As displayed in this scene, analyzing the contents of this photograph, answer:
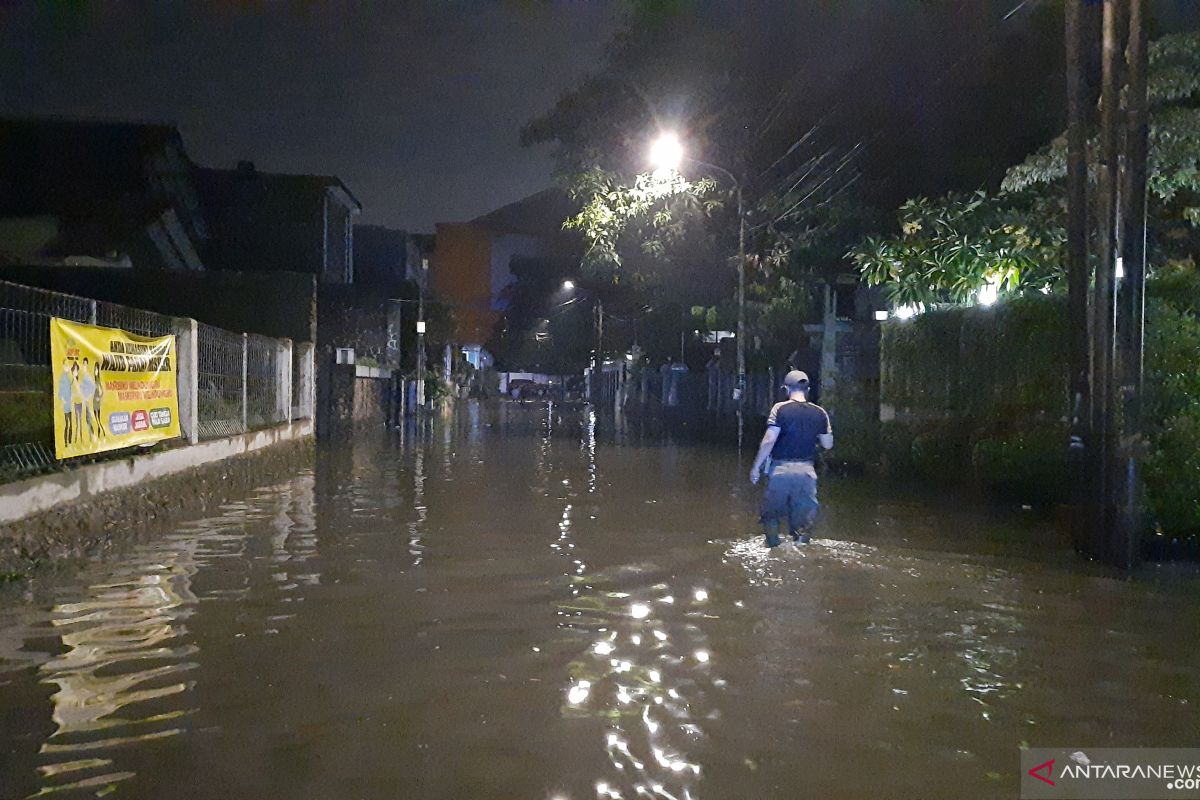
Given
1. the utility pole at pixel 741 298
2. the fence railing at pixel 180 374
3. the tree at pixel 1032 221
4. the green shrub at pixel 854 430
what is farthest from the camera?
the utility pole at pixel 741 298

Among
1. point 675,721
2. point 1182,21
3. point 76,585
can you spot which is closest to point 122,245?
point 76,585

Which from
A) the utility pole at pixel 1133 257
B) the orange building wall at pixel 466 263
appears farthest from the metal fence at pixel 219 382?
the orange building wall at pixel 466 263

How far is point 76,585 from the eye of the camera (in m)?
8.62

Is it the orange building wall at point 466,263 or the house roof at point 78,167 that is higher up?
the orange building wall at point 466,263

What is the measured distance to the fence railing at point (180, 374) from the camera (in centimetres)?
920

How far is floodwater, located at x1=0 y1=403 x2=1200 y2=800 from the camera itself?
4941mm

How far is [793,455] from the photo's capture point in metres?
10.1

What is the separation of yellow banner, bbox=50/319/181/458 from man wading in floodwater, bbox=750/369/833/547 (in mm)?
6020

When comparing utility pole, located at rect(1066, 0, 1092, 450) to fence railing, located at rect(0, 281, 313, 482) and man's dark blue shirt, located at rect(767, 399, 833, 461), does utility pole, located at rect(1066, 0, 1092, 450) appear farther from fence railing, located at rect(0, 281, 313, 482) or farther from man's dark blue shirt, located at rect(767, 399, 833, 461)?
fence railing, located at rect(0, 281, 313, 482)

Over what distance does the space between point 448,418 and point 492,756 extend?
1573 inches

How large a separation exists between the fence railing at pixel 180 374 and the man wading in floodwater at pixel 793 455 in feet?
20.4

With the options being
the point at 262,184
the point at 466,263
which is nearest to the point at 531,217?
the point at 466,263

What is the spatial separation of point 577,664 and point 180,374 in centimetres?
854

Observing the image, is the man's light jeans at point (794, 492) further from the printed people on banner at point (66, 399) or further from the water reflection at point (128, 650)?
the printed people on banner at point (66, 399)
